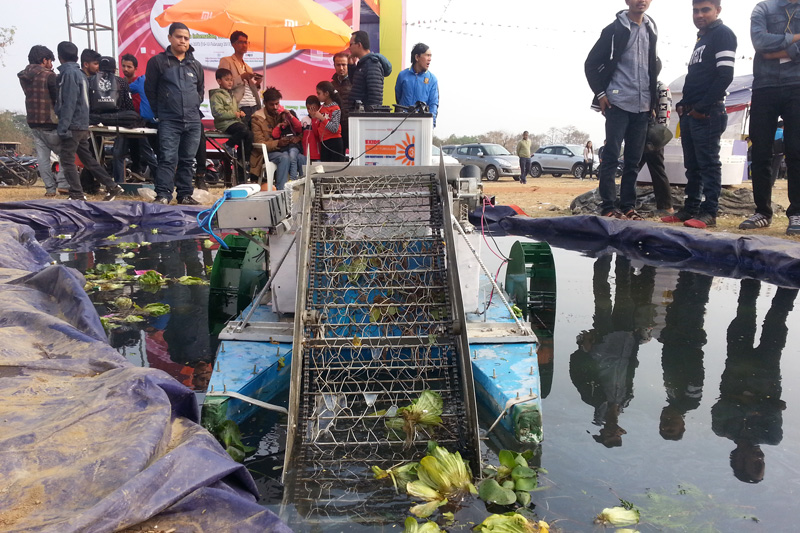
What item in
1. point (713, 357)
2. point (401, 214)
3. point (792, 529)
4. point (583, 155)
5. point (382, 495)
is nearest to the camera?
point (792, 529)

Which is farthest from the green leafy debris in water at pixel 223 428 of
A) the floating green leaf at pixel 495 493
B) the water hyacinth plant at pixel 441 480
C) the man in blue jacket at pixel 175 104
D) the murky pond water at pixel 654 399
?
the man in blue jacket at pixel 175 104

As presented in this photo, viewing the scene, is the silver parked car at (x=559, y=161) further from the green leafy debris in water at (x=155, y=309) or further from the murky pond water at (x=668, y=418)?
the green leafy debris in water at (x=155, y=309)

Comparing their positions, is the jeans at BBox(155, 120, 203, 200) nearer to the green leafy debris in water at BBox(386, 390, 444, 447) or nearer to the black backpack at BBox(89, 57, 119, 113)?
the black backpack at BBox(89, 57, 119, 113)

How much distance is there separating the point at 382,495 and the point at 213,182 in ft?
46.6

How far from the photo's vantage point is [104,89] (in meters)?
11.6

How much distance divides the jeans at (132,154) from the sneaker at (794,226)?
10.5 meters

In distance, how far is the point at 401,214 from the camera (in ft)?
12.5

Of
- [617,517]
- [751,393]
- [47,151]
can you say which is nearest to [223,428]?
[617,517]

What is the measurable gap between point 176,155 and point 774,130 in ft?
28.4

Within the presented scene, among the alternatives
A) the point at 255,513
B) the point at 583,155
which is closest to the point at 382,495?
the point at 255,513

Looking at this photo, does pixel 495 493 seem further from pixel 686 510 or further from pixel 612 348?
pixel 612 348

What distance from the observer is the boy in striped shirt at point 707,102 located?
7977 mm

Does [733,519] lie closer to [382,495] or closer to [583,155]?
[382,495]

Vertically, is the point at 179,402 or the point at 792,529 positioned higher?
the point at 179,402
